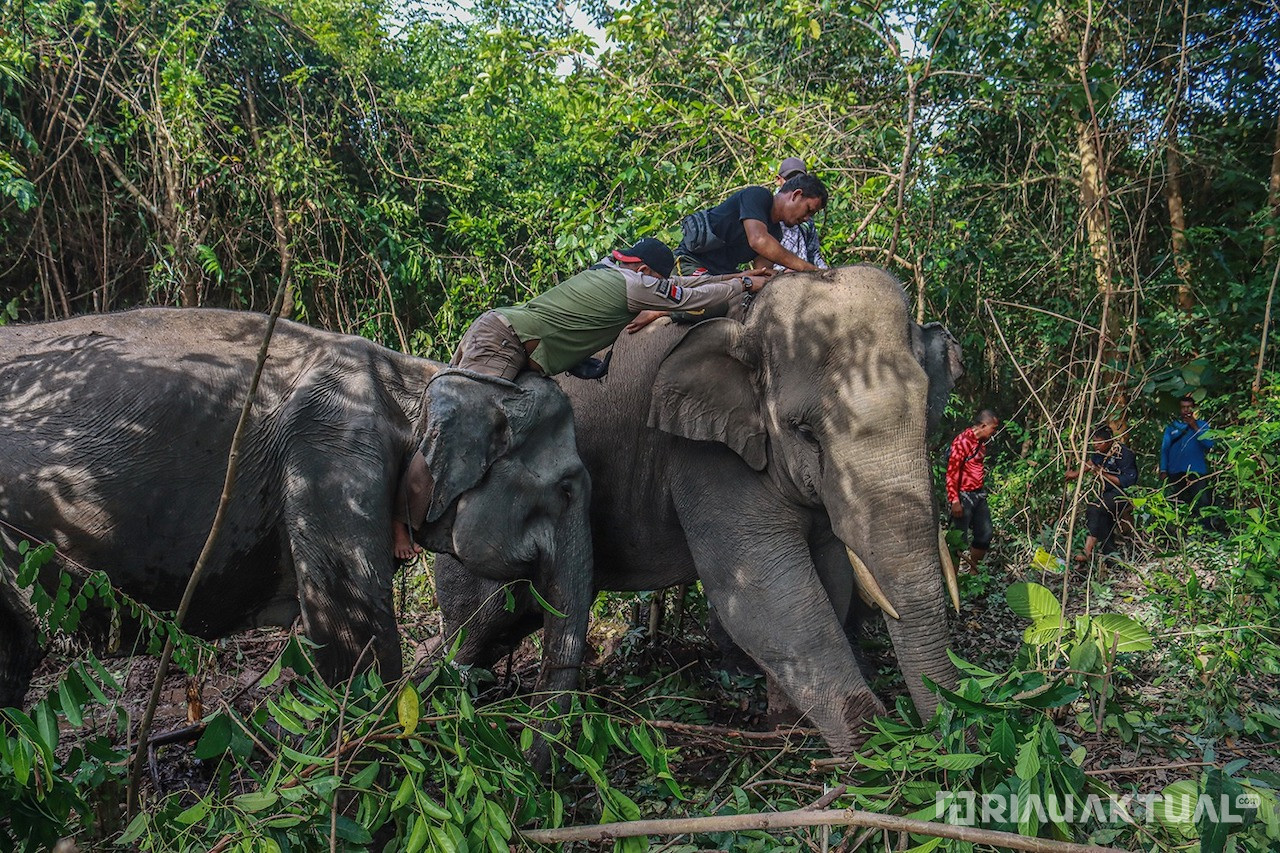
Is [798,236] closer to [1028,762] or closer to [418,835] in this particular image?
[1028,762]

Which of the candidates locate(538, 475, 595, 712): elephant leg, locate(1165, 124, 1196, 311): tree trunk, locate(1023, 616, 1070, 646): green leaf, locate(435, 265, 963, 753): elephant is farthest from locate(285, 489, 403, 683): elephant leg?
locate(1165, 124, 1196, 311): tree trunk

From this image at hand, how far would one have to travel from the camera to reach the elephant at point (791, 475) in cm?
405

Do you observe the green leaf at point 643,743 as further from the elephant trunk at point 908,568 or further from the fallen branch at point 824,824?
the elephant trunk at point 908,568

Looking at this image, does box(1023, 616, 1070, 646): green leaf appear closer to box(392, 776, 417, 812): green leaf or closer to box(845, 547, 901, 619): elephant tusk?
box(845, 547, 901, 619): elephant tusk

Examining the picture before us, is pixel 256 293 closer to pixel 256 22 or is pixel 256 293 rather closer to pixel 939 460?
pixel 256 22

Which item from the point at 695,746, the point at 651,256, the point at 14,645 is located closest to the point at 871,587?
the point at 695,746

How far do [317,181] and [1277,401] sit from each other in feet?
20.1

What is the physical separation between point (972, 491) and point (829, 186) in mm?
2561

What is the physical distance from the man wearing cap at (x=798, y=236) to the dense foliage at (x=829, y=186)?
1.41 ft

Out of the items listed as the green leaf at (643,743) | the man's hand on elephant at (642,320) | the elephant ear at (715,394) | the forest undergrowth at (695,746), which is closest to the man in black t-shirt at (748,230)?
the man's hand on elephant at (642,320)

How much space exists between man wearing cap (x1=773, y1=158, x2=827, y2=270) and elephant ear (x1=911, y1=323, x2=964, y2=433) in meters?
0.85

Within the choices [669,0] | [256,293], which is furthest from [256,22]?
[669,0]

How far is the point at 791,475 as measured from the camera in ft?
14.6

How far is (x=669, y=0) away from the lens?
6.47m
